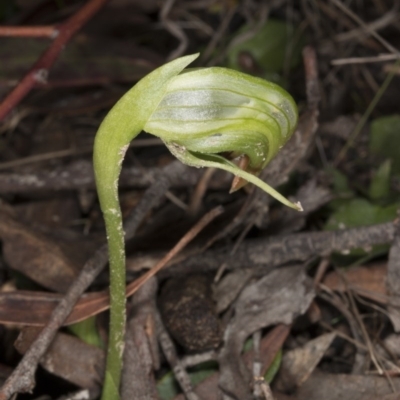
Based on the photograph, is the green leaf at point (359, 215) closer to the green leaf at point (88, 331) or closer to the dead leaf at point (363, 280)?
the dead leaf at point (363, 280)

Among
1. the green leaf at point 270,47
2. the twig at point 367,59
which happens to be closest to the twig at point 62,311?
the twig at point 367,59

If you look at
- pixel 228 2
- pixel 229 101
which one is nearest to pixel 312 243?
pixel 229 101

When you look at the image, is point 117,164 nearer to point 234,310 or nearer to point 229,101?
point 229,101

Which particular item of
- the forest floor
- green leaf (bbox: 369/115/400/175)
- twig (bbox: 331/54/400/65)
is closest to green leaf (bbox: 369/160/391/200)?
the forest floor

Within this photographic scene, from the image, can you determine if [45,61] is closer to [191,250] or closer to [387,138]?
[191,250]

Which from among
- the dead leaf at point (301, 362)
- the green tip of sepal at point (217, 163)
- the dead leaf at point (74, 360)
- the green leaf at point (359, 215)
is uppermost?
the green tip of sepal at point (217, 163)

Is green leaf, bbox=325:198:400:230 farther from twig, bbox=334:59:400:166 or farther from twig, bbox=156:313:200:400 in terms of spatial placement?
twig, bbox=156:313:200:400

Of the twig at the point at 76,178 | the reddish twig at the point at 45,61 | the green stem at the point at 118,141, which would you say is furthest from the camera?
the twig at the point at 76,178

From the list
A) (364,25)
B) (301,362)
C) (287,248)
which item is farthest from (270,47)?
(301,362)

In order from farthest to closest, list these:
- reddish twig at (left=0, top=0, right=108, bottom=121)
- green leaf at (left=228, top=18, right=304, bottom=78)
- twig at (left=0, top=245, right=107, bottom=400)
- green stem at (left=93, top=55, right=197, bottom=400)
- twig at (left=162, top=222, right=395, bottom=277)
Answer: green leaf at (left=228, top=18, right=304, bottom=78) < reddish twig at (left=0, top=0, right=108, bottom=121) < twig at (left=162, top=222, right=395, bottom=277) < twig at (left=0, top=245, right=107, bottom=400) < green stem at (left=93, top=55, right=197, bottom=400)
